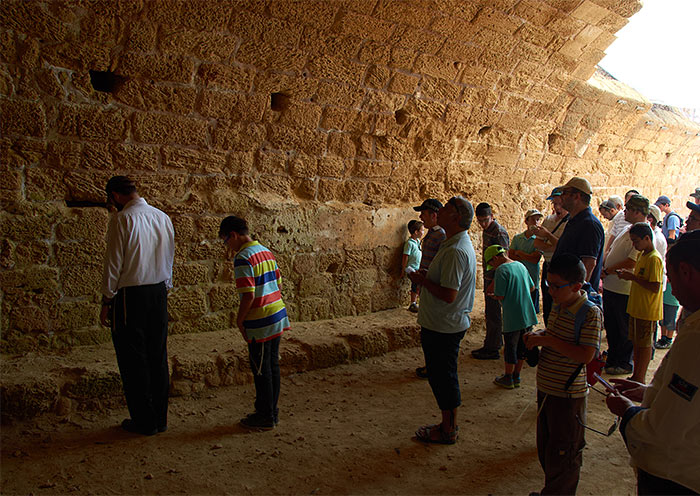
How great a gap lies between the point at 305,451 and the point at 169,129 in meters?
2.94

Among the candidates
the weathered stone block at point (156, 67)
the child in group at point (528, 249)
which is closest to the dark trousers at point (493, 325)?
the child in group at point (528, 249)

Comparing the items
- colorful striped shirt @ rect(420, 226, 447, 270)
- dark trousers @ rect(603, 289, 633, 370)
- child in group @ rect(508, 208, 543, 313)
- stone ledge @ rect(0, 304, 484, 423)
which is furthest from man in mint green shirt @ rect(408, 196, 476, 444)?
dark trousers @ rect(603, 289, 633, 370)

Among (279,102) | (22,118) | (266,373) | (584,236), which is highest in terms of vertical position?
(279,102)

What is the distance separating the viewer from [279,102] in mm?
4992

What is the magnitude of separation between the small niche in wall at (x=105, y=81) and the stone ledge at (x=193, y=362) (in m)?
2.21

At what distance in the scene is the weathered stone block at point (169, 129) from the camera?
4.34m

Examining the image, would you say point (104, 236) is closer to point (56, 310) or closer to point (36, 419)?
point (56, 310)

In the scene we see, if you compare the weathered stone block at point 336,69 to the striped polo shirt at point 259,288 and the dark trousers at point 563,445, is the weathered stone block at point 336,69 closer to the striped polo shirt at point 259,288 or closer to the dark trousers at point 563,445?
the striped polo shirt at point 259,288

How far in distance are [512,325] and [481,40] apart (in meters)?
3.31

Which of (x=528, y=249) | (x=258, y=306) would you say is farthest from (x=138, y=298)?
(x=528, y=249)

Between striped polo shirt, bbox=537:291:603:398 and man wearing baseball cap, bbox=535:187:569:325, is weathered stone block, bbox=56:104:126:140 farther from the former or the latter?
A: man wearing baseball cap, bbox=535:187:569:325

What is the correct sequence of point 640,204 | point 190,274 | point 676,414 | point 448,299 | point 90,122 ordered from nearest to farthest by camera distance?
1. point 676,414
2. point 448,299
3. point 90,122
4. point 190,274
5. point 640,204

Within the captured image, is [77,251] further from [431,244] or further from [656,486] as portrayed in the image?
[656,486]

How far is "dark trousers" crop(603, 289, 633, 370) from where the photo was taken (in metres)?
5.06
